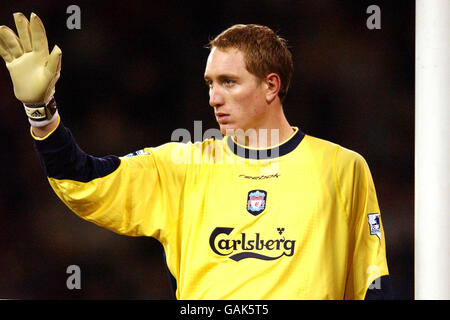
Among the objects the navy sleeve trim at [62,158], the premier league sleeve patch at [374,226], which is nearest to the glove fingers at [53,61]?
the navy sleeve trim at [62,158]

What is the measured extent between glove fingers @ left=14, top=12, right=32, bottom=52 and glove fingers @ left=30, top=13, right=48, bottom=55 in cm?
1

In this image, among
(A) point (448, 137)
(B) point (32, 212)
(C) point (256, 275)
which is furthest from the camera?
(B) point (32, 212)

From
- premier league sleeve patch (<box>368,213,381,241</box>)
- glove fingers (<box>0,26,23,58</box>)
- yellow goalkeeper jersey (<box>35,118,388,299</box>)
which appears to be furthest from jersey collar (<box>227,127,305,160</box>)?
glove fingers (<box>0,26,23,58</box>)

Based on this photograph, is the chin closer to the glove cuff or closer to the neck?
the neck

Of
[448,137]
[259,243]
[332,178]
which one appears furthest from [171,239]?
[448,137]

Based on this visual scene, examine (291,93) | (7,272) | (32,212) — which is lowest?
(7,272)

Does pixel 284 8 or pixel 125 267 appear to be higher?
pixel 284 8

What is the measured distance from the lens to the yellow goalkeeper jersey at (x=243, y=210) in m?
1.93

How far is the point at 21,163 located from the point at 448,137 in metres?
2.08

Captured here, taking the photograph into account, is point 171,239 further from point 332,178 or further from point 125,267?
point 125,267

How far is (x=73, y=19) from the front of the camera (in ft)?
10.5

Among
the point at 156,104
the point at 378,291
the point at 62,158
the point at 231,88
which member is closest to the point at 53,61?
the point at 62,158

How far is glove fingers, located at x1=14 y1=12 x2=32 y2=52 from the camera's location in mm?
1790

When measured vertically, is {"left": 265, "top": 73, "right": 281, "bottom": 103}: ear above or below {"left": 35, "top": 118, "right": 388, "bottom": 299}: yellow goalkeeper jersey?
above
